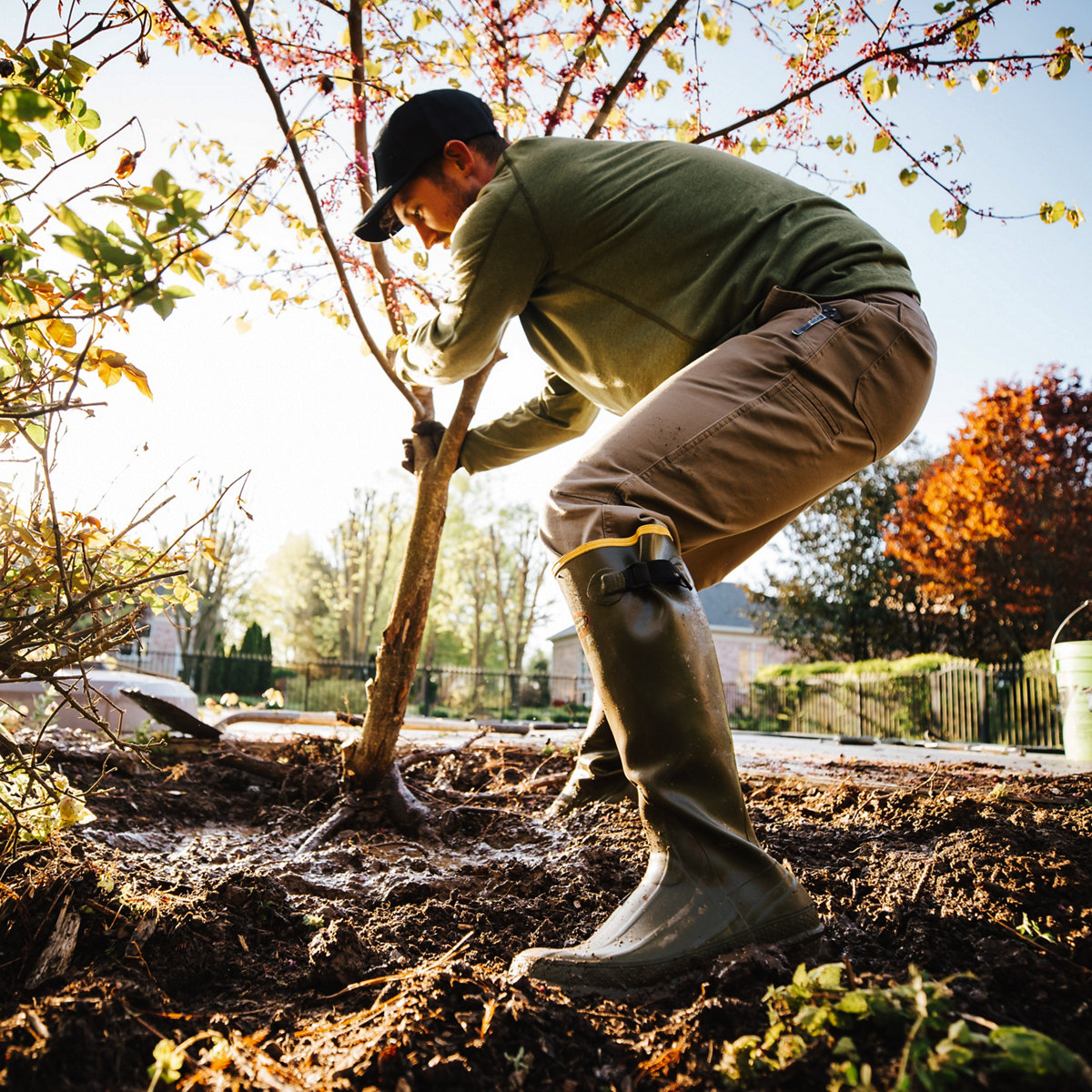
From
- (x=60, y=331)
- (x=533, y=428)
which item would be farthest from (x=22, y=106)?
(x=533, y=428)

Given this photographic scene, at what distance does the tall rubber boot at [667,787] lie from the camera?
1235 mm

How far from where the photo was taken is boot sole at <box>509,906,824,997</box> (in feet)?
3.90

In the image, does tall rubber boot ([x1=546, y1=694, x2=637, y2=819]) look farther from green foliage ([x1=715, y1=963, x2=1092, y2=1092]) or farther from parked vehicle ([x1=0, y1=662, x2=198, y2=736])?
parked vehicle ([x1=0, y1=662, x2=198, y2=736])

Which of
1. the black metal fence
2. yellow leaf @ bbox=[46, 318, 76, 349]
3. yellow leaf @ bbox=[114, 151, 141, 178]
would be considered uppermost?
yellow leaf @ bbox=[114, 151, 141, 178]

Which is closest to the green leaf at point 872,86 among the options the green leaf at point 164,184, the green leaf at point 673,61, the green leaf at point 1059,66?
the green leaf at point 1059,66

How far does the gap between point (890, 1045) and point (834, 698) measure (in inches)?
738

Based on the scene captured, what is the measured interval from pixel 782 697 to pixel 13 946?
20.7 meters

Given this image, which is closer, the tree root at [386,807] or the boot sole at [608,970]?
the boot sole at [608,970]

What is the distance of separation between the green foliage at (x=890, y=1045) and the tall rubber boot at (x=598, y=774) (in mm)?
1577

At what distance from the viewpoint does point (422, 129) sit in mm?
2223

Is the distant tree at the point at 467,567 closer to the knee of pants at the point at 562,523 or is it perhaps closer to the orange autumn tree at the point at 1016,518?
the orange autumn tree at the point at 1016,518

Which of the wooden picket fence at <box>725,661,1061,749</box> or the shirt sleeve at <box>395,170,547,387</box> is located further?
the wooden picket fence at <box>725,661,1061,749</box>

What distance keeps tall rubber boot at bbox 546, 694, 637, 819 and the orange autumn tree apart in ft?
47.0

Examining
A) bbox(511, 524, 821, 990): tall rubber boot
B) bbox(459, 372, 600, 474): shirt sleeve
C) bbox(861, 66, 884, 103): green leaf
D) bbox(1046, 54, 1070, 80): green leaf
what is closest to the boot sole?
bbox(511, 524, 821, 990): tall rubber boot
